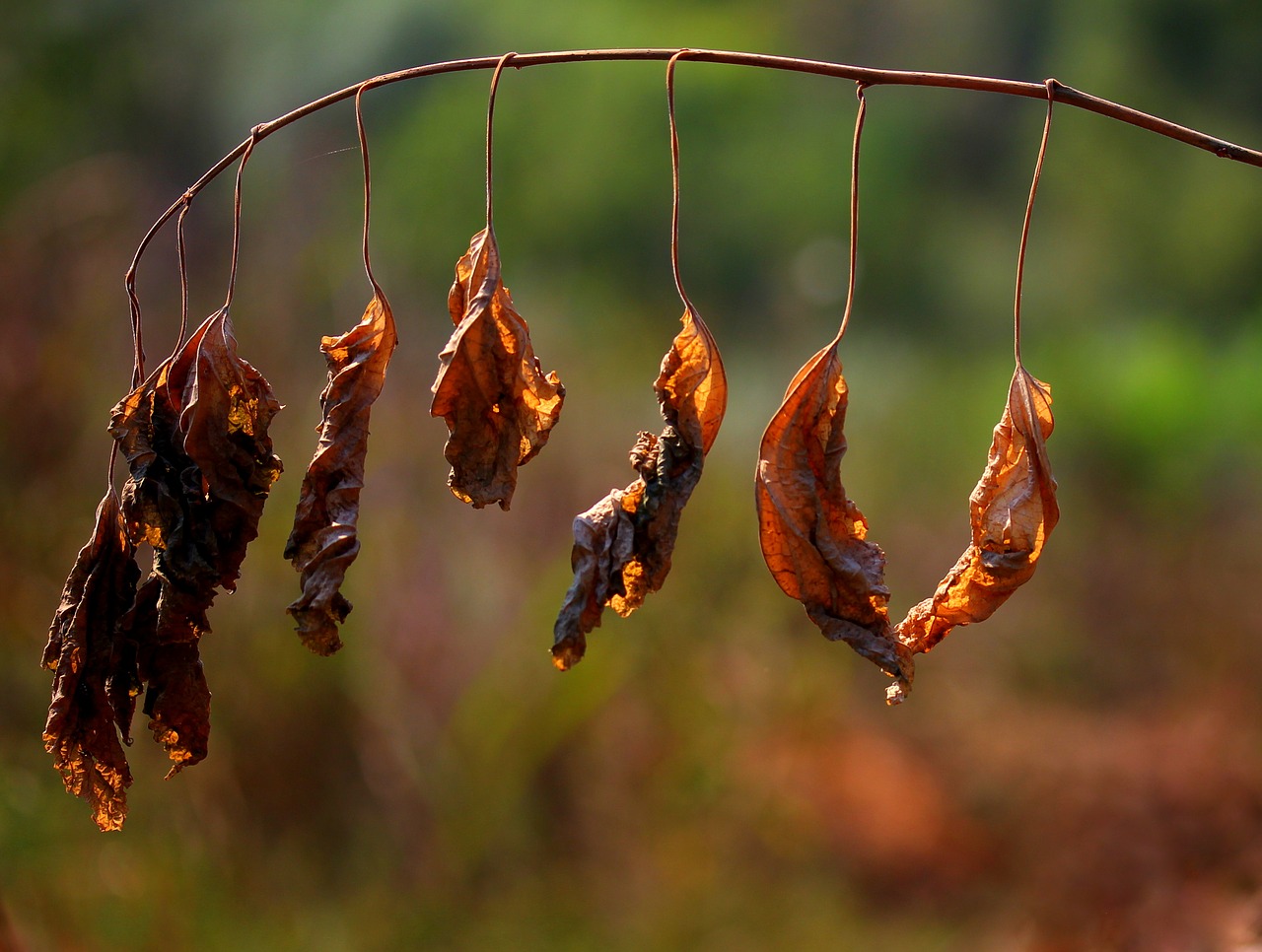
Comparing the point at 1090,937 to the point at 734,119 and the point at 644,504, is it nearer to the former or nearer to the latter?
the point at 644,504

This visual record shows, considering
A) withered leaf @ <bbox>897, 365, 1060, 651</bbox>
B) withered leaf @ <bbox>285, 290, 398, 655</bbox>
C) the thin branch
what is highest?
the thin branch

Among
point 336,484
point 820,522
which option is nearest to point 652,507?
point 820,522

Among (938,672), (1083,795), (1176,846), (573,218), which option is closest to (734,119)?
(573,218)

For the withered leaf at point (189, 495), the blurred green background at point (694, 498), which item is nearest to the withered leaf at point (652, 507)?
the withered leaf at point (189, 495)

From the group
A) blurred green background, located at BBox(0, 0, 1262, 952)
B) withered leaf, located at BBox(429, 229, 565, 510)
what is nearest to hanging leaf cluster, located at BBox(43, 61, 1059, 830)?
withered leaf, located at BBox(429, 229, 565, 510)

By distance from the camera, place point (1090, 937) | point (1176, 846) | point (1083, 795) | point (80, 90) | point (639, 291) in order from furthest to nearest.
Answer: point (639, 291), point (80, 90), point (1083, 795), point (1176, 846), point (1090, 937)

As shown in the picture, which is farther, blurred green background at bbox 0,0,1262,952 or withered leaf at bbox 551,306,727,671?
blurred green background at bbox 0,0,1262,952

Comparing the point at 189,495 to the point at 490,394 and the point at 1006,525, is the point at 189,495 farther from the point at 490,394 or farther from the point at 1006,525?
the point at 1006,525

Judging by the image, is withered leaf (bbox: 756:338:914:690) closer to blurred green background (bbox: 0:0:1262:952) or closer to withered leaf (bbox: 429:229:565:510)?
withered leaf (bbox: 429:229:565:510)
